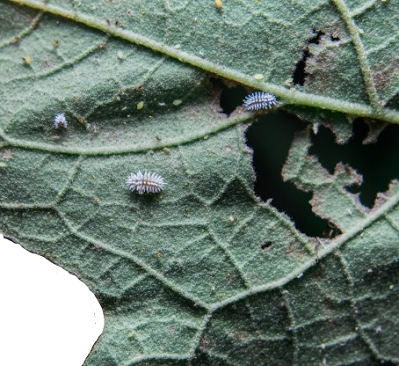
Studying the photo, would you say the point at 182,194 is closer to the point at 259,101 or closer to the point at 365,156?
the point at 259,101

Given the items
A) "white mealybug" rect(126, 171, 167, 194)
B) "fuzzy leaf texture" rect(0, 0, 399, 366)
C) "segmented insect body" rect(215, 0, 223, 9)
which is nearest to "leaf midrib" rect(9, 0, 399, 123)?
"fuzzy leaf texture" rect(0, 0, 399, 366)

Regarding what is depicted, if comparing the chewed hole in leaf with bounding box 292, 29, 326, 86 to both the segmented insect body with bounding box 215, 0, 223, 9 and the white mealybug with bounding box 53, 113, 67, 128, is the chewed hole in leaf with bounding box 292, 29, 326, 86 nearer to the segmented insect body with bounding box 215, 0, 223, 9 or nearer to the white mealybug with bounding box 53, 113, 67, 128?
the segmented insect body with bounding box 215, 0, 223, 9

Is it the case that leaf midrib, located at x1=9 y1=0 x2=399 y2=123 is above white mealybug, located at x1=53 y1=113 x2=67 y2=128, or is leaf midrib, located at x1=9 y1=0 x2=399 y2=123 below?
above

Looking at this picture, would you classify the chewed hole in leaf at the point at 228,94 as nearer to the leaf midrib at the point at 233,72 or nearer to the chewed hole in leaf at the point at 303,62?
the leaf midrib at the point at 233,72

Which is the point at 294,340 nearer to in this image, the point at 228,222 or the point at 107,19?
the point at 228,222

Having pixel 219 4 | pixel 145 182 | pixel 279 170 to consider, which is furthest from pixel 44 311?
pixel 219 4
